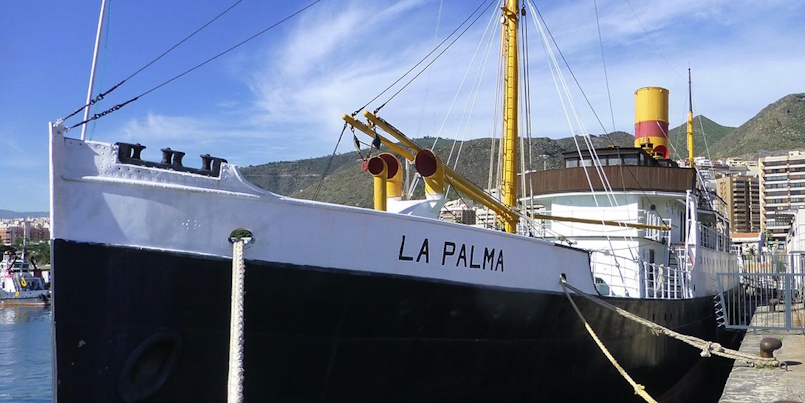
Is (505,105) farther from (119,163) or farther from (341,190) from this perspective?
(341,190)

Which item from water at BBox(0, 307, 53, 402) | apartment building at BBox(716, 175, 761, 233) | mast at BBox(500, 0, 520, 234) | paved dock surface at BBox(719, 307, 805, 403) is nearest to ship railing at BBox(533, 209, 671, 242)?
paved dock surface at BBox(719, 307, 805, 403)

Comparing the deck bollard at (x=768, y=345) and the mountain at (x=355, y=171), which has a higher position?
the mountain at (x=355, y=171)

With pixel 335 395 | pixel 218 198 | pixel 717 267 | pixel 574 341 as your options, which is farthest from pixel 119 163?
pixel 717 267

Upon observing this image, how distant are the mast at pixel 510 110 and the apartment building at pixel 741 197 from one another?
477 ft

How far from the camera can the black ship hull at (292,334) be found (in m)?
6.14

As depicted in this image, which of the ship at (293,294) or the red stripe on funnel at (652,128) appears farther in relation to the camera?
the red stripe on funnel at (652,128)

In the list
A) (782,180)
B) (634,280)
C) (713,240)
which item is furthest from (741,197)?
(634,280)

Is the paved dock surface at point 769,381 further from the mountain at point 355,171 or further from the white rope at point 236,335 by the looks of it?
the mountain at point 355,171

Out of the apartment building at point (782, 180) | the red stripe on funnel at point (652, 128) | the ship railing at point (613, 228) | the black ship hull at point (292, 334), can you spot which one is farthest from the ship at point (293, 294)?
the apartment building at point (782, 180)

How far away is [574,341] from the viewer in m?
9.64

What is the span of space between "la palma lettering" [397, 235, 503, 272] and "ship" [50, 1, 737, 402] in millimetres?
18

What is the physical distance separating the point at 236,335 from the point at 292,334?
0.83m

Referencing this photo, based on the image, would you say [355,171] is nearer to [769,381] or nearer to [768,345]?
[768,345]

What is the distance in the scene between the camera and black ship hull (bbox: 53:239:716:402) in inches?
242
